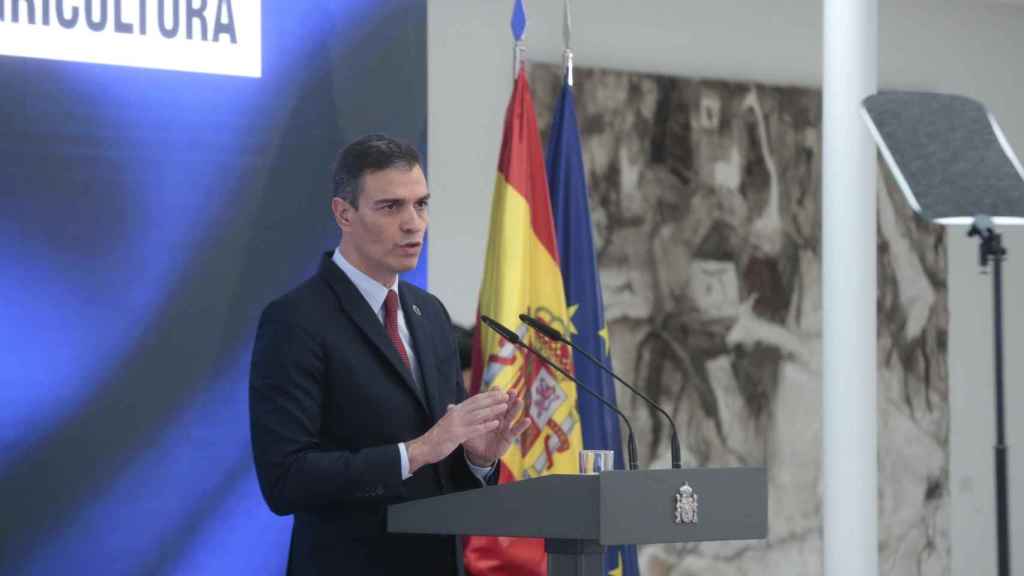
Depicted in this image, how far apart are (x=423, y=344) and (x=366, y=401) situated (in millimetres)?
204

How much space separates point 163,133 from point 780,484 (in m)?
3.28

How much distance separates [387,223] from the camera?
9.31 feet

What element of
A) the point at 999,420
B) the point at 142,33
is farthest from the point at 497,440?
the point at 142,33

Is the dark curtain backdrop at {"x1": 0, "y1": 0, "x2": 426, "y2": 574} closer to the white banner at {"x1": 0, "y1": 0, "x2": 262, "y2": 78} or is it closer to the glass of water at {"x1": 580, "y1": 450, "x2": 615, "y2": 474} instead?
the white banner at {"x1": 0, "y1": 0, "x2": 262, "y2": 78}

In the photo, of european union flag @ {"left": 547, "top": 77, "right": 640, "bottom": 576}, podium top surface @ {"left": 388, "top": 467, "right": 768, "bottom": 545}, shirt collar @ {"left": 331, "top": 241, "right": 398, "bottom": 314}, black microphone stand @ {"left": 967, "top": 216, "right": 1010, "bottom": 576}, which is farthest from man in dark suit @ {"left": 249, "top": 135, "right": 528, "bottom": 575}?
european union flag @ {"left": 547, "top": 77, "right": 640, "bottom": 576}

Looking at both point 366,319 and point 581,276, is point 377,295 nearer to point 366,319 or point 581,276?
point 366,319

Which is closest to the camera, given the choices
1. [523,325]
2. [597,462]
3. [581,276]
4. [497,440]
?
[597,462]

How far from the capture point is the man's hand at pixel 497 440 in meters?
2.67

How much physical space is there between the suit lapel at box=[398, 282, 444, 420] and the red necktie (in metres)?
0.02

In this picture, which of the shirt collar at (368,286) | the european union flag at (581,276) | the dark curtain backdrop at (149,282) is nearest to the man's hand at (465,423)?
the shirt collar at (368,286)

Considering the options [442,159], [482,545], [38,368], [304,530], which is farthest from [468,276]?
[304,530]

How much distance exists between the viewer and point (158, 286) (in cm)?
363

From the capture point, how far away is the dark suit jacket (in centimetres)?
265

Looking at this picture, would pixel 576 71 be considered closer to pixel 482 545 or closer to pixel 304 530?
pixel 482 545
